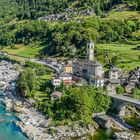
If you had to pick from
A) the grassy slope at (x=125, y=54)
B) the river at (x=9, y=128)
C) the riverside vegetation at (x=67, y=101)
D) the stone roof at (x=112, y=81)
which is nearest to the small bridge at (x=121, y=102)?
the riverside vegetation at (x=67, y=101)

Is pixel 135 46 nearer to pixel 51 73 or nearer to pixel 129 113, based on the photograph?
pixel 51 73

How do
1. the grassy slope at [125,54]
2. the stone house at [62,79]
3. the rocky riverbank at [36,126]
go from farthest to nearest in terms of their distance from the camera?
the grassy slope at [125,54] < the stone house at [62,79] < the rocky riverbank at [36,126]

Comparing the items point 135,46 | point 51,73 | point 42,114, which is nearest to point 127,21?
point 135,46

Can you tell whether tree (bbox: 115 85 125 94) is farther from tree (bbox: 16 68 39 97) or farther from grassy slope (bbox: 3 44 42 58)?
grassy slope (bbox: 3 44 42 58)

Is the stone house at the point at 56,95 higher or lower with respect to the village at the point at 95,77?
lower

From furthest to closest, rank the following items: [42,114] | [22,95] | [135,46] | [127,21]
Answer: [127,21] < [135,46] < [22,95] < [42,114]

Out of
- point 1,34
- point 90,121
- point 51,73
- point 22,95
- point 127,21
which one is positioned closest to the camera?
point 90,121

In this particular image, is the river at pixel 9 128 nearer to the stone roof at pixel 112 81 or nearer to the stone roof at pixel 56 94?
the stone roof at pixel 56 94
